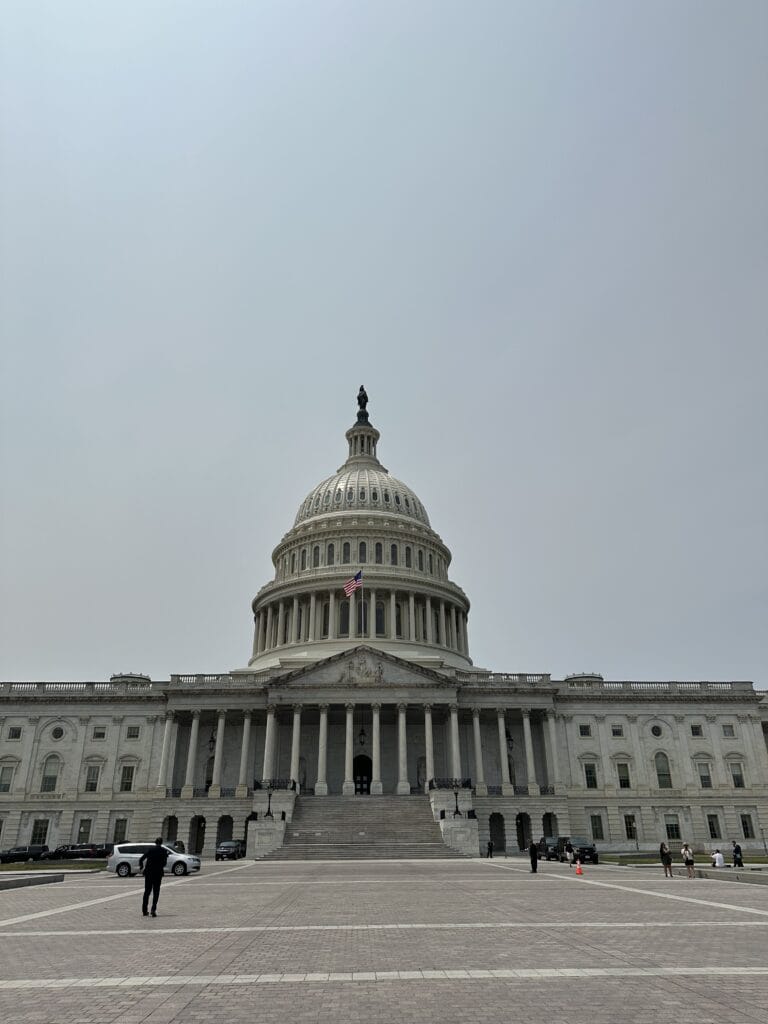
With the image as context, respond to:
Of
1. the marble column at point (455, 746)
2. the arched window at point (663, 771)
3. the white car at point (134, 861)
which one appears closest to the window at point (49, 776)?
the marble column at point (455, 746)

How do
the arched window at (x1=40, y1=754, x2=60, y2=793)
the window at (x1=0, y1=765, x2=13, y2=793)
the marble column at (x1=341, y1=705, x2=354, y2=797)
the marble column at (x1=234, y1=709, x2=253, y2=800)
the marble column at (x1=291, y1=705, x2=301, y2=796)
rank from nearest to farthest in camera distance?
the marble column at (x1=341, y1=705, x2=354, y2=797), the marble column at (x1=291, y1=705, x2=301, y2=796), the marble column at (x1=234, y1=709, x2=253, y2=800), the window at (x1=0, y1=765, x2=13, y2=793), the arched window at (x1=40, y1=754, x2=60, y2=793)

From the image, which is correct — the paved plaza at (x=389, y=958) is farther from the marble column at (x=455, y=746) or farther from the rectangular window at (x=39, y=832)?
the rectangular window at (x=39, y=832)

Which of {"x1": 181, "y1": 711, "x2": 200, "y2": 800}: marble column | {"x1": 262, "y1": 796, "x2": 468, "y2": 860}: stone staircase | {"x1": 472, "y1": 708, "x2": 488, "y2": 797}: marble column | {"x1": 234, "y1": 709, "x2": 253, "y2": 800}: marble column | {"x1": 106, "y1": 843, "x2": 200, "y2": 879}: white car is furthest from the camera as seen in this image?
{"x1": 181, "y1": 711, "x2": 200, "y2": 800}: marble column

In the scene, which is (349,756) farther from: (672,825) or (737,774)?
(737,774)

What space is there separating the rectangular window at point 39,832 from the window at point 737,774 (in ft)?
211

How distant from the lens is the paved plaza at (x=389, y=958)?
9.12m

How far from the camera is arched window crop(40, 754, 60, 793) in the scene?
69.5 m

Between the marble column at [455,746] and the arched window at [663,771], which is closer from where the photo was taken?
the marble column at [455,746]

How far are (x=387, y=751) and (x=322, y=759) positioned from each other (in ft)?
29.1

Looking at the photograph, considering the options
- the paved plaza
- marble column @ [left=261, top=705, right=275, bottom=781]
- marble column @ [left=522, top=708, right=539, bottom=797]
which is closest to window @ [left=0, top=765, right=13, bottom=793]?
marble column @ [left=261, top=705, right=275, bottom=781]

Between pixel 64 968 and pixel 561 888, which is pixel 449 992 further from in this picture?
pixel 561 888

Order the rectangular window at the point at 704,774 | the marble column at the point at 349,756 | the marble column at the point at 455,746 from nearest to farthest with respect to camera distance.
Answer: the marble column at the point at 349,756
the marble column at the point at 455,746
the rectangular window at the point at 704,774

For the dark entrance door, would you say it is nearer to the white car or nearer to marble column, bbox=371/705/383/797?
marble column, bbox=371/705/383/797

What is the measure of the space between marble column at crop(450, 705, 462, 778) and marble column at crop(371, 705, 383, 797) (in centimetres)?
668
